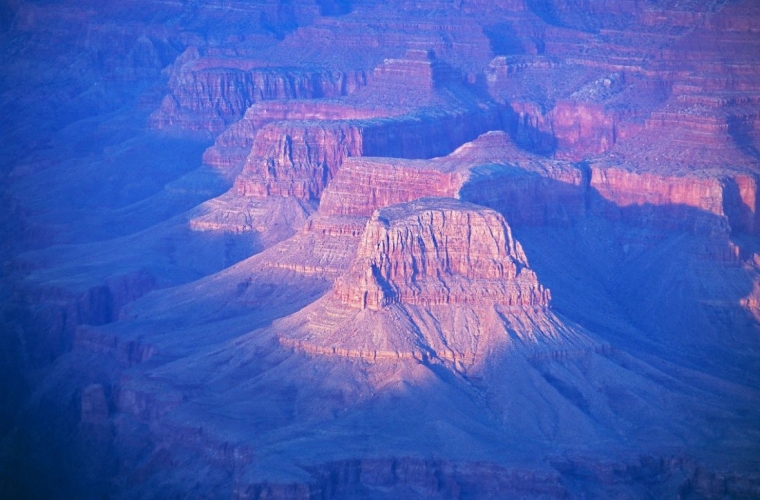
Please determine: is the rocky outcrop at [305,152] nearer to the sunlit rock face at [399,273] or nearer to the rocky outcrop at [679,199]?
the sunlit rock face at [399,273]

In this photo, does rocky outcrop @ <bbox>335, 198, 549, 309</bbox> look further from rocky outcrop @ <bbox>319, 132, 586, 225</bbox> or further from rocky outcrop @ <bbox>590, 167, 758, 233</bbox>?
rocky outcrop @ <bbox>590, 167, 758, 233</bbox>

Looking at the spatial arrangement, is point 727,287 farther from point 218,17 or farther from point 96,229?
point 218,17

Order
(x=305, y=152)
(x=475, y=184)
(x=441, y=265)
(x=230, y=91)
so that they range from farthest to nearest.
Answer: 1. (x=230, y=91)
2. (x=305, y=152)
3. (x=475, y=184)
4. (x=441, y=265)

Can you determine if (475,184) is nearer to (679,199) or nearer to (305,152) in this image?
(679,199)

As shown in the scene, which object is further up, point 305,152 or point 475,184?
point 475,184

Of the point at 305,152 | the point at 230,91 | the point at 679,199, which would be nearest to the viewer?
the point at 679,199

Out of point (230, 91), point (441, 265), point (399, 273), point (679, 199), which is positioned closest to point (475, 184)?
point (679, 199)

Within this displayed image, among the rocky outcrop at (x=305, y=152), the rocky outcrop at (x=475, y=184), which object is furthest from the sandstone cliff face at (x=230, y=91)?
the rocky outcrop at (x=475, y=184)

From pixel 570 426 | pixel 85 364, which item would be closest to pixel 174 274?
pixel 85 364
